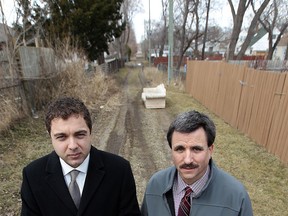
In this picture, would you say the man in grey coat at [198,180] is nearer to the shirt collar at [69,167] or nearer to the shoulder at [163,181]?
the shoulder at [163,181]

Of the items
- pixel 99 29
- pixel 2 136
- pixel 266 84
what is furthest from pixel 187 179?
pixel 99 29

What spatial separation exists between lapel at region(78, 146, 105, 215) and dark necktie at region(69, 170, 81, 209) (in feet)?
0.15

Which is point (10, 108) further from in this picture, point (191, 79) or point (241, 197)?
point (191, 79)

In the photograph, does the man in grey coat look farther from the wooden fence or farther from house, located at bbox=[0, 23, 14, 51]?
house, located at bbox=[0, 23, 14, 51]

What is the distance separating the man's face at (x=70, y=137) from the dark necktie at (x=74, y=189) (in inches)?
4.4

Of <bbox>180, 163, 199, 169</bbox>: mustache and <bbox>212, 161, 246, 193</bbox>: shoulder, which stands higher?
<bbox>180, 163, 199, 169</bbox>: mustache

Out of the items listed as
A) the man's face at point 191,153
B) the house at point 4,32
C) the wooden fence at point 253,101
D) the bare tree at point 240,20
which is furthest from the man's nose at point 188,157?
the bare tree at point 240,20

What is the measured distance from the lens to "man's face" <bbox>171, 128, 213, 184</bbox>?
148 centimetres

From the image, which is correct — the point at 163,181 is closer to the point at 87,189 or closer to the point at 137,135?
the point at 87,189

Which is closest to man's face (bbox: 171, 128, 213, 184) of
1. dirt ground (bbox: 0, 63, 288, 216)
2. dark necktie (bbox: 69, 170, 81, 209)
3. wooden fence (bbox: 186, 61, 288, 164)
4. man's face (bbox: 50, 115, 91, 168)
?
man's face (bbox: 50, 115, 91, 168)

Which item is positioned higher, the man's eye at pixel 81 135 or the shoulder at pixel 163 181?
the man's eye at pixel 81 135

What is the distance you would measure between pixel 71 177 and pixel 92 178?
15 cm

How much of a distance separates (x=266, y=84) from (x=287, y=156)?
5.70 feet

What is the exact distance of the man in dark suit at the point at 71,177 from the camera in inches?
63.9
